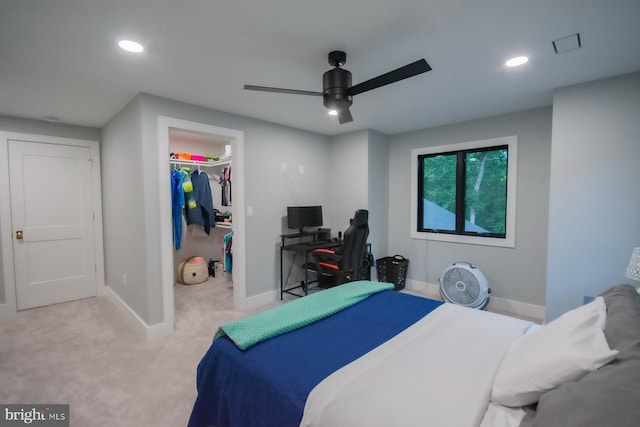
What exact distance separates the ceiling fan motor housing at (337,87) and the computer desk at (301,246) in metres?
1.98

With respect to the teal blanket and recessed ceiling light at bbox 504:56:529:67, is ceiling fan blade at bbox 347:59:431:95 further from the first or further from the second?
the teal blanket

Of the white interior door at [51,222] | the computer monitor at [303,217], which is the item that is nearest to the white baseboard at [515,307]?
the computer monitor at [303,217]

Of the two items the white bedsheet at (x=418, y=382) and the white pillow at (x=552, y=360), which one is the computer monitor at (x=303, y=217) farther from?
the white pillow at (x=552, y=360)

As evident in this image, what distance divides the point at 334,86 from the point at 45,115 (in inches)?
138

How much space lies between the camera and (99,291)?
396 cm

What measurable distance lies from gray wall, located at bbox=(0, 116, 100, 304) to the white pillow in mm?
4913

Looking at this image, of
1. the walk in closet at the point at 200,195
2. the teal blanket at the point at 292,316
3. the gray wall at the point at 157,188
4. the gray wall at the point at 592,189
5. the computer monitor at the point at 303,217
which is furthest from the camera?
the walk in closet at the point at 200,195

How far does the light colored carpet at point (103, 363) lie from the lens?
1846 mm

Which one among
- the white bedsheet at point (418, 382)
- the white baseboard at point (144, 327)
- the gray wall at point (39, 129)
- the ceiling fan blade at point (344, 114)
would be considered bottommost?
the white baseboard at point (144, 327)

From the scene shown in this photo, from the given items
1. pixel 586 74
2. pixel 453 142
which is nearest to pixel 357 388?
pixel 586 74

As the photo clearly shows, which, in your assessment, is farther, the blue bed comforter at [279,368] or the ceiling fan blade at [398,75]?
the ceiling fan blade at [398,75]

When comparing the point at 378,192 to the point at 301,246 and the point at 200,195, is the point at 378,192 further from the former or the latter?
the point at 200,195

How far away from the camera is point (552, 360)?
38.9 inches

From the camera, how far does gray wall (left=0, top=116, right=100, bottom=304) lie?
3311 mm
